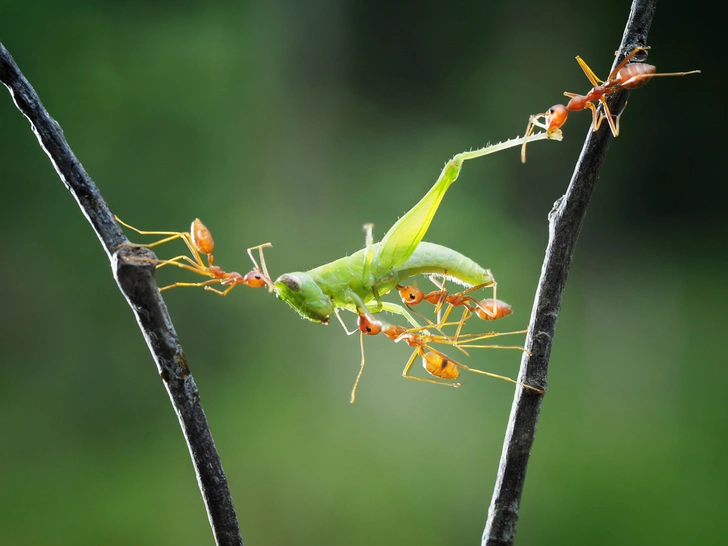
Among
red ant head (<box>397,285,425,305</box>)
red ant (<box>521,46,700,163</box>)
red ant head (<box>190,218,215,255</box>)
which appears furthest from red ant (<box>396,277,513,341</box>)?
red ant head (<box>190,218,215,255</box>)

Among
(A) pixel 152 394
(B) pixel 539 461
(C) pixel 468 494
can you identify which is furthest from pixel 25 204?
(B) pixel 539 461

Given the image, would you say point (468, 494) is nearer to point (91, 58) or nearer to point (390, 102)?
point (390, 102)

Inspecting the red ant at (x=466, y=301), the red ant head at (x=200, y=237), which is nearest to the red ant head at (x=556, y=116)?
the red ant at (x=466, y=301)

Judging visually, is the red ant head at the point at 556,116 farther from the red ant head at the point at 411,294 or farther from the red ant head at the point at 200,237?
the red ant head at the point at 200,237

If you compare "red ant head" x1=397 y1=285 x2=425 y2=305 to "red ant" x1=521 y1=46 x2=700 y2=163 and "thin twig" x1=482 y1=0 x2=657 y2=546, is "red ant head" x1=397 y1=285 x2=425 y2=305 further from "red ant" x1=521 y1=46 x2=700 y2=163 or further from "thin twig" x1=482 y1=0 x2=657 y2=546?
"red ant" x1=521 y1=46 x2=700 y2=163

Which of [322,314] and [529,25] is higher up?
[529,25]

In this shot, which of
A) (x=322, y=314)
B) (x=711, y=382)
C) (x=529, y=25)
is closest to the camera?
(x=322, y=314)
